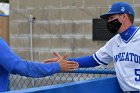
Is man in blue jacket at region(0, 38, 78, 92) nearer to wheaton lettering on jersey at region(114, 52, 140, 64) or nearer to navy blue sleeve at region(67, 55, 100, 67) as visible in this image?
wheaton lettering on jersey at region(114, 52, 140, 64)

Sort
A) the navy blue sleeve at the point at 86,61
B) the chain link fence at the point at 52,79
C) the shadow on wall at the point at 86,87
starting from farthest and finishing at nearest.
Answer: the chain link fence at the point at 52,79, the navy blue sleeve at the point at 86,61, the shadow on wall at the point at 86,87

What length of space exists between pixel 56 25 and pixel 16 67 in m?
5.16

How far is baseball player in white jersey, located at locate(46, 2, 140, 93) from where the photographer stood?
138 inches

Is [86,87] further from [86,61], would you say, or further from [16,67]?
[86,61]

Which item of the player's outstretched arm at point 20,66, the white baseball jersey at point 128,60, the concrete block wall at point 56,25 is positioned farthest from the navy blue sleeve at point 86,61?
the concrete block wall at point 56,25

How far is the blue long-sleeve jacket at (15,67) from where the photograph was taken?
275 cm

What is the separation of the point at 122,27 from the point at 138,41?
237mm

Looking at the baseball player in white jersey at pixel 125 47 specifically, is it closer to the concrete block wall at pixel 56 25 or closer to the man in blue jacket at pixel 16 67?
the man in blue jacket at pixel 16 67

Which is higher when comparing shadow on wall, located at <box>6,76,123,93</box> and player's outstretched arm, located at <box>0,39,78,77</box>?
player's outstretched arm, located at <box>0,39,78,77</box>

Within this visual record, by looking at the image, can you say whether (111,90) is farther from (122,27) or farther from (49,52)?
(49,52)

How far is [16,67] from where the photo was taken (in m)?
A: 2.78

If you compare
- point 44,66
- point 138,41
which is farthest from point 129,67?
point 44,66

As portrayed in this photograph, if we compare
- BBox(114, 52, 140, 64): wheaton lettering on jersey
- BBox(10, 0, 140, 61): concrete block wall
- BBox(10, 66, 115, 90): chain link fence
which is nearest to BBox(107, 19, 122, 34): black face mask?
BBox(114, 52, 140, 64): wheaton lettering on jersey

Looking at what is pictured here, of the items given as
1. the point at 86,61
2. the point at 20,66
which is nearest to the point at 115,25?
the point at 86,61
